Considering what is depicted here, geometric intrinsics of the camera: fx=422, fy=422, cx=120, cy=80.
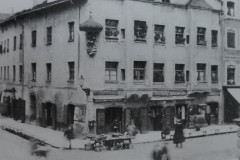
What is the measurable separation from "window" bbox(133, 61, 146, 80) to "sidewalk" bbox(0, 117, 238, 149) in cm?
166

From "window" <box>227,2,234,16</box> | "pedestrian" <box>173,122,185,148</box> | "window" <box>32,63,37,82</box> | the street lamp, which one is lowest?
"pedestrian" <box>173,122,185,148</box>

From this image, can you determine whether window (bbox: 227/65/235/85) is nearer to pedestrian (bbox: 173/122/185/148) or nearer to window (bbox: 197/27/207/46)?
window (bbox: 197/27/207/46)

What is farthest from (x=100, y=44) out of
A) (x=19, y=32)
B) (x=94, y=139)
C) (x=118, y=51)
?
(x=94, y=139)

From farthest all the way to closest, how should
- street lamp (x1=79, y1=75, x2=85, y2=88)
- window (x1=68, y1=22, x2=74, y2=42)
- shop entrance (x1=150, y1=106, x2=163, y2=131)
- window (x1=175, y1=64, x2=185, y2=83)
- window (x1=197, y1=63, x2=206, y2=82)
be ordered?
shop entrance (x1=150, y1=106, x2=163, y2=131) → window (x1=175, y1=64, x2=185, y2=83) → window (x1=197, y1=63, x2=206, y2=82) → window (x1=68, y1=22, x2=74, y2=42) → street lamp (x1=79, y1=75, x2=85, y2=88)

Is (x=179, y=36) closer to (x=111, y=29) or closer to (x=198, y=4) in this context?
(x=198, y=4)

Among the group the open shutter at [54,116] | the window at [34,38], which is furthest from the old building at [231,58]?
the open shutter at [54,116]

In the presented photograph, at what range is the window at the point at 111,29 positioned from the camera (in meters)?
11.4

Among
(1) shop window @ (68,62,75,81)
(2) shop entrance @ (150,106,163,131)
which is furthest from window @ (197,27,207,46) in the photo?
(1) shop window @ (68,62,75,81)

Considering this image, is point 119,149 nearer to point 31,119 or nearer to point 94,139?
point 94,139

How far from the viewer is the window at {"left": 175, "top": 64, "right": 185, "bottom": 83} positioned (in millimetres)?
12362

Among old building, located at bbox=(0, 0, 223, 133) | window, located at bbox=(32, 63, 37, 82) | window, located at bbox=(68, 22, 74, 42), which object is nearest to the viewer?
window, located at bbox=(32, 63, 37, 82)

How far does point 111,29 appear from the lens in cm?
1148

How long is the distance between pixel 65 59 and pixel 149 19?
2.63 m

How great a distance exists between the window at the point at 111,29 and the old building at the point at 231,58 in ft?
9.39
